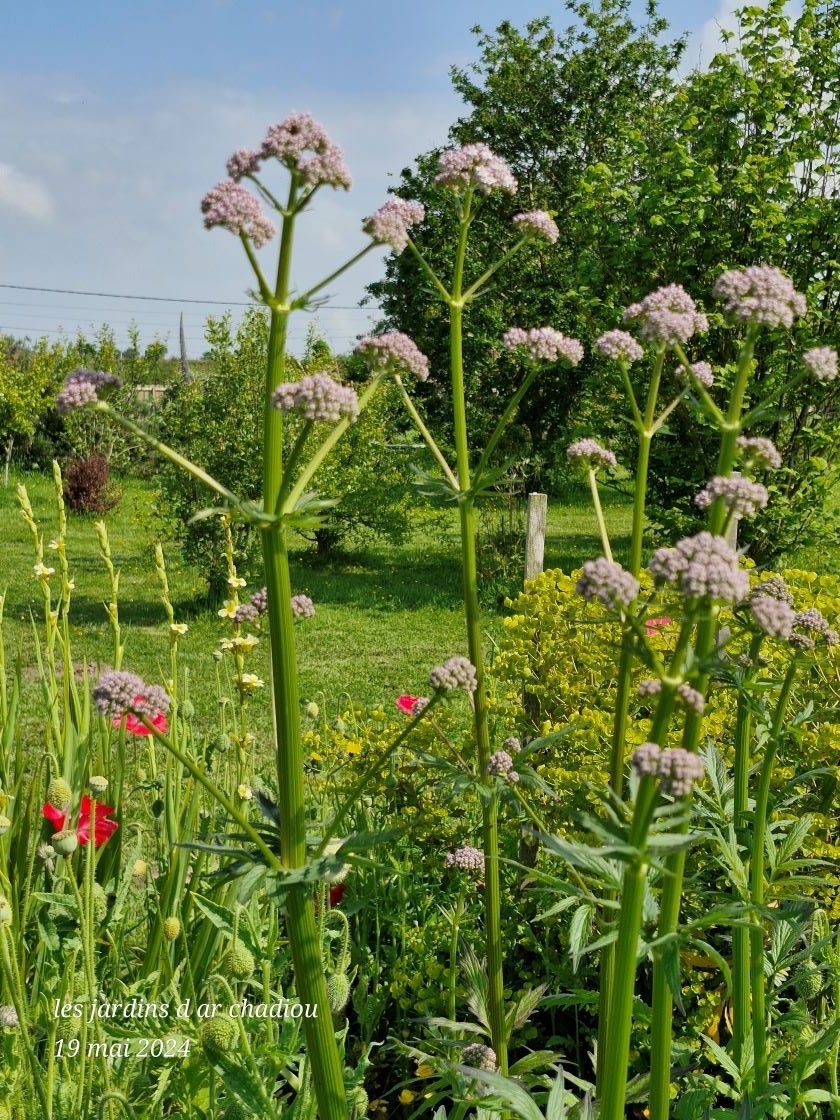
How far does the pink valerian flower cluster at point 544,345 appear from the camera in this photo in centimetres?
165

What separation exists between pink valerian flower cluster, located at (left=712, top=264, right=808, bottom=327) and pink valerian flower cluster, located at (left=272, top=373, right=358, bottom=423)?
487mm

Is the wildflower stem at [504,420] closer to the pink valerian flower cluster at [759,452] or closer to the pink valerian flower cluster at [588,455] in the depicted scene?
the pink valerian flower cluster at [588,455]

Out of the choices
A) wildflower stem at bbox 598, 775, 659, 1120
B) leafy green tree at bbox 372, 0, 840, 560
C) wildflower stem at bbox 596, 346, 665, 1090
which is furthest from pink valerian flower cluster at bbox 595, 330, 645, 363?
leafy green tree at bbox 372, 0, 840, 560

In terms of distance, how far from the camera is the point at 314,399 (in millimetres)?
1178

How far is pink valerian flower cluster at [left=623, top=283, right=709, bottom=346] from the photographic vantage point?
1.36 metres

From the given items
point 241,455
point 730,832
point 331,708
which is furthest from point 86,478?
point 730,832

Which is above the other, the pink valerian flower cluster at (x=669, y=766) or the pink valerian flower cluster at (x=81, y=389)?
the pink valerian flower cluster at (x=81, y=389)

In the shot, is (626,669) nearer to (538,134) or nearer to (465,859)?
(465,859)

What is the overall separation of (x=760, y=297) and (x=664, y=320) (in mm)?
147

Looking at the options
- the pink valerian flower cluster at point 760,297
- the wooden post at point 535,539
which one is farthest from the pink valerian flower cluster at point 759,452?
the wooden post at point 535,539

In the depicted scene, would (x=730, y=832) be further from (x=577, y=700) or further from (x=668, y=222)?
(x=668, y=222)

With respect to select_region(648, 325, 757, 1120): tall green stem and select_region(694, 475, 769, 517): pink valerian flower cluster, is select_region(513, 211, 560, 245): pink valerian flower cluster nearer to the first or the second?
select_region(648, 325, 757, 1120): tall green stem

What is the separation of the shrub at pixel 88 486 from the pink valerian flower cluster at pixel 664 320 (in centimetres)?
1534

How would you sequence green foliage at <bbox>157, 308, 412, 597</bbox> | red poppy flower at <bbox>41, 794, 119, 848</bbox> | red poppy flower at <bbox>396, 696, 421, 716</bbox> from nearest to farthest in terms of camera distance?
red poppy flower at <bbox>41, 794, 119, 848</bbox>
red poppy flower at <bbox>396, 696, 421, 716</bbox>
green foliage at <bbox>157, 308, 412, 597</bbox>
